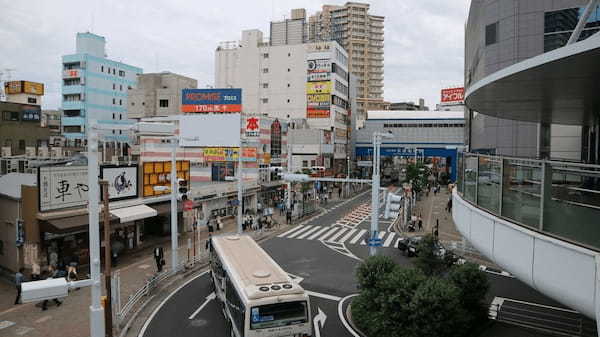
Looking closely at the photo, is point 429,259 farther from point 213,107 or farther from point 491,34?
point 213,107

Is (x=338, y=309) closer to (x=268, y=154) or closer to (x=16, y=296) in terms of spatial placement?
(x=16, y=296)

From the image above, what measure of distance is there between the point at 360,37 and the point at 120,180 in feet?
366

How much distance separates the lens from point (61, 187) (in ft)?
69.0

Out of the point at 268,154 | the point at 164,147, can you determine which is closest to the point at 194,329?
the point at 164,147

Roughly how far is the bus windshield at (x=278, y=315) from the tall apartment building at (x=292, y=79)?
186 ft

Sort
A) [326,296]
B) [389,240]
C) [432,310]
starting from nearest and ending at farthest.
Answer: [432,310]
[326,296]
[389,240]

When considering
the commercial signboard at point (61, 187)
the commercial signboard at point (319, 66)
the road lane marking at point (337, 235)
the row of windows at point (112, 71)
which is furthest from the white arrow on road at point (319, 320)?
the row of windows at point (112, 71)

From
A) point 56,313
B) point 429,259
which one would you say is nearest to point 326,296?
point 429,259

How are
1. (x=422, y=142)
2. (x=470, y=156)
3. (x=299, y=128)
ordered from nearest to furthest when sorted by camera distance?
1. (x=470, y=156)
2. (x=299, y=128)
3. (x=422, y=142)

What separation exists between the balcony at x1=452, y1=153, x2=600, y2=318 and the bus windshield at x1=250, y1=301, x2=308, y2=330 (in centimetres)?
518

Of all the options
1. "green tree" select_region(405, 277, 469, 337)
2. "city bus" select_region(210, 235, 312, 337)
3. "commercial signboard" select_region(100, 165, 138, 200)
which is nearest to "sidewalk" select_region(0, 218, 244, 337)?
"commercial signboard" select_region(100, 165, 138, 200)

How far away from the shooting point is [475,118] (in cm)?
4119

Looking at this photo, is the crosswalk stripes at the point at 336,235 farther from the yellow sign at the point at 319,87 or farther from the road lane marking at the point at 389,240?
the yellow sign at the point at 319,87

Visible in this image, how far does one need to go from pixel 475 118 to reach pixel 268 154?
22548 mm
